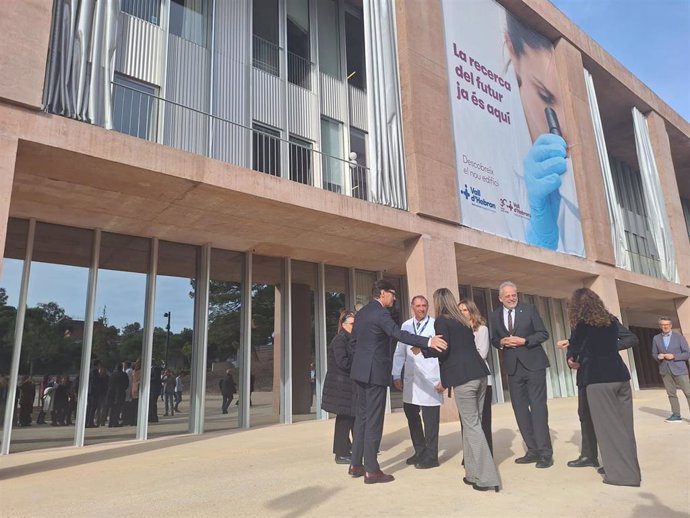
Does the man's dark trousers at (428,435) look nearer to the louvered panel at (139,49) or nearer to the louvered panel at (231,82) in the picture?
the louvered panel at (231,82)

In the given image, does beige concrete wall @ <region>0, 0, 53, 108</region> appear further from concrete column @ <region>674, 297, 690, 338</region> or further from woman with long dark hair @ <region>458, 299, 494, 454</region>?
concrete column @ <region>674, 297, 690, 338</region>

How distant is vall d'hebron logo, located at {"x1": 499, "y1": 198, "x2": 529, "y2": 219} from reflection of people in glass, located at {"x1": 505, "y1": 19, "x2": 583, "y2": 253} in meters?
0.39

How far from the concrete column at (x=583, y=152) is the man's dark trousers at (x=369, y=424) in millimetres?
12556

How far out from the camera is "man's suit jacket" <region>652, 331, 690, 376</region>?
8.38 m

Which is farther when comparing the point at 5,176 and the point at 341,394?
the point at 5,176

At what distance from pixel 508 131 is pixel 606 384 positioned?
1067 cm

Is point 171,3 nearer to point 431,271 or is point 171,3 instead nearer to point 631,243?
point 431,271

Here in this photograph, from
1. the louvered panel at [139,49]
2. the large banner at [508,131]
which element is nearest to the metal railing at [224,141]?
the louvered panel at [139,49]

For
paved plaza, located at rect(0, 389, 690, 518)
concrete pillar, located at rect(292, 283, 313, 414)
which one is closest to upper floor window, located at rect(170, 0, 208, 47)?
concrete pillar, located at rect(292, 283, 313, 414)

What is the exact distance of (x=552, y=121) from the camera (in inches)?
606

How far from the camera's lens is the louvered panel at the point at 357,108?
12312mm

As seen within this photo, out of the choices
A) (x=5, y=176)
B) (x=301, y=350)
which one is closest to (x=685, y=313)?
(x=301, y=350)

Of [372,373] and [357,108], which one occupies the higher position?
[357,108]

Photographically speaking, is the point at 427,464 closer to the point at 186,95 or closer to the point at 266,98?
the point at 186,95
